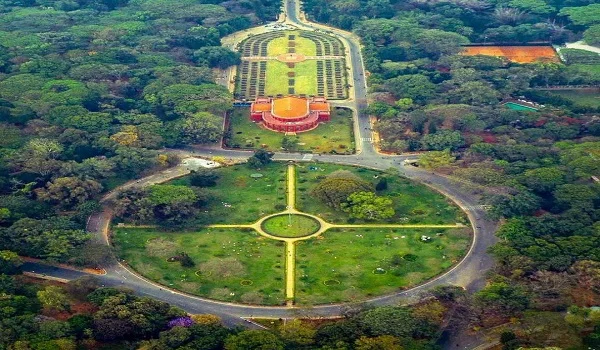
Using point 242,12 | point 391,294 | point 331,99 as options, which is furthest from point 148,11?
point 391,294

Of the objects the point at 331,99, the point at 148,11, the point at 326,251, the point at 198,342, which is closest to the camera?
the point at 198,342

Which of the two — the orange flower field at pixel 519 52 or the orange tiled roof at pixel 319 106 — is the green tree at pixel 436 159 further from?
the orange flower field at pixel 519 52

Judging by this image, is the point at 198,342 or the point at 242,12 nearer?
the point at 198,342

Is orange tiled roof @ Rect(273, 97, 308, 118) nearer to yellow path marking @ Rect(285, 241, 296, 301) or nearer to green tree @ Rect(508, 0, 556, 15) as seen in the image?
yellow path marking @ Rect(285, 241, 296, 301)

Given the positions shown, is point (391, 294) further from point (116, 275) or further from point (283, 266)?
point (116, 275)

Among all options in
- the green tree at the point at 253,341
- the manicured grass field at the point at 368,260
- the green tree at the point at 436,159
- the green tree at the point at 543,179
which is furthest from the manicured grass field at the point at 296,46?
the green tree at the point at 253,341

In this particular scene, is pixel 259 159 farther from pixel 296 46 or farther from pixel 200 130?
pixel 296 46
